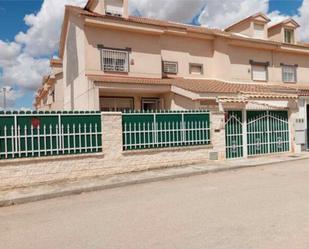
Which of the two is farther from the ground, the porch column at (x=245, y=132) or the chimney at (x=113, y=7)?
the chimney at (x=113, y=7)

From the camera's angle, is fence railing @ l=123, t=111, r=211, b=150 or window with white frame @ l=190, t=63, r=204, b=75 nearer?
fence railing @ l=123, t=111, r=211, b=150

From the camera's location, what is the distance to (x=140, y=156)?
10.8 metres

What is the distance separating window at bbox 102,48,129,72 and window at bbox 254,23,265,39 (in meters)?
10.8

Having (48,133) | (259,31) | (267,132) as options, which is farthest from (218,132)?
(259,31)

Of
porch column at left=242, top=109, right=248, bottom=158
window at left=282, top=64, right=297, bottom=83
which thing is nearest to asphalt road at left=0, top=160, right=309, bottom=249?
porch column at left=242, top=109, right=248, bottom=158

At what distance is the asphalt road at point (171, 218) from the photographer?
14.7ft

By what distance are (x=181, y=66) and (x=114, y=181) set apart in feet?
39.2

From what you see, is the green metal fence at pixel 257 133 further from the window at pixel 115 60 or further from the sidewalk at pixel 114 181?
the window at pixel 115 60

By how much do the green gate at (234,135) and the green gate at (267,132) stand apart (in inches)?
17.3

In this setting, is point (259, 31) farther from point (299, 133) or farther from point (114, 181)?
point (114, 181)

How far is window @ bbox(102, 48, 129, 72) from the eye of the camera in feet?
55.0

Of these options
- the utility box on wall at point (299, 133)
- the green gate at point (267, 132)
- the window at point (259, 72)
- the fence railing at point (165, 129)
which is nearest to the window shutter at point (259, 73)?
the window at point (259, 72)

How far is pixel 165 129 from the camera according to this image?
11.4 meters

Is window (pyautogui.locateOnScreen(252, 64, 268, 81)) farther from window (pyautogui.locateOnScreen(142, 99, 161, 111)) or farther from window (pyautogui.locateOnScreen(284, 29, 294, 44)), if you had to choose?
window (pyautogui.locateOnScreen(142, 99, 161, 111))
